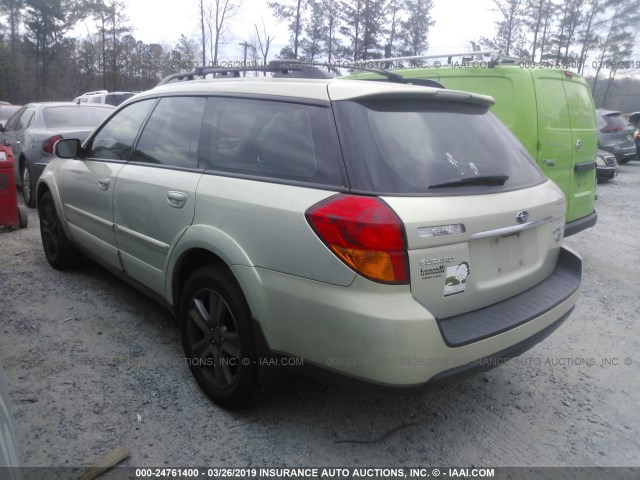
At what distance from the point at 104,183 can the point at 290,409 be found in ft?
7.26

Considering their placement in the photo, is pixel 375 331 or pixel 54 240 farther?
pixel 54 240

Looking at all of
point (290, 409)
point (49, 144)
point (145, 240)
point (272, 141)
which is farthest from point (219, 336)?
point (49, 144)

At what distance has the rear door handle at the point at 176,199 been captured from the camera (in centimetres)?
290

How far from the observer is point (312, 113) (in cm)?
245

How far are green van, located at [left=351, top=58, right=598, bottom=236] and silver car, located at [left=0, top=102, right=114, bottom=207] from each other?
5.16 metres

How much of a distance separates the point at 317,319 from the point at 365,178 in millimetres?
640

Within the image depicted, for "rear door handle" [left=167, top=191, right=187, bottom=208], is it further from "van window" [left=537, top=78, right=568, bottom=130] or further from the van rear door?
"van window" [left=537, top=78, right=568, bottom=130]

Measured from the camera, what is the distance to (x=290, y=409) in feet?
9.25

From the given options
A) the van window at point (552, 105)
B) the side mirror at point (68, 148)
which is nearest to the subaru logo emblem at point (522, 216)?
the van window at point (552, 105)

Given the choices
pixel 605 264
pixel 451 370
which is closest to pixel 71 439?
pixel 451 370

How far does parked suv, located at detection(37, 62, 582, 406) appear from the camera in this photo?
2111 mm

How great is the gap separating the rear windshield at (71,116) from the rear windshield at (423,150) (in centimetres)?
650

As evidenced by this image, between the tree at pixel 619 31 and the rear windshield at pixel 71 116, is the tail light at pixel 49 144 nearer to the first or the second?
the rear windshield at pixel 71 116

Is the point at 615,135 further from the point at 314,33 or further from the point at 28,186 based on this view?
the point at 314,33
